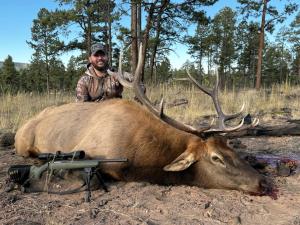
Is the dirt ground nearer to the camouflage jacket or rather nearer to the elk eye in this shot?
the elk eye

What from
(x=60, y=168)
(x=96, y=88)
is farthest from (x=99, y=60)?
(x=60, y=168)

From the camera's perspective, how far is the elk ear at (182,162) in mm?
3883

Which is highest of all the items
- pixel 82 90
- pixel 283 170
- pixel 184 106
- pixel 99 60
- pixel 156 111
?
pixel 99 60

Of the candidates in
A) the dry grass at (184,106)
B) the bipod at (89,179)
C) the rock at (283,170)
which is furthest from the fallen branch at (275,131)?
the bipod at (89,179)

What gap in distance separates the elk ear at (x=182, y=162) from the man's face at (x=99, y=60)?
2819mm

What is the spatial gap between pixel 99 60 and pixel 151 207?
3456 millimetres

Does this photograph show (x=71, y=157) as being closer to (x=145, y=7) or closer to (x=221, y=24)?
(x=145, y=7)

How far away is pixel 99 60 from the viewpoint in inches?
245

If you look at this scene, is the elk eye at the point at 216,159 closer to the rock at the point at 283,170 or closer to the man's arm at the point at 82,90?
the rock at the point at 283,170

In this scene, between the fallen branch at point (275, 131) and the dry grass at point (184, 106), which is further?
the dry grass at point (184, 106)

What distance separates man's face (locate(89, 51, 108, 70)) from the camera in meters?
6.21

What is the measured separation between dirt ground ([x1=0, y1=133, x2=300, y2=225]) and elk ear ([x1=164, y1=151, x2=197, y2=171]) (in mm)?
220

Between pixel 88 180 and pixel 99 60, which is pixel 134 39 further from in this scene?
pixel 88 180

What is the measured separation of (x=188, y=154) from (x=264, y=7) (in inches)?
685
